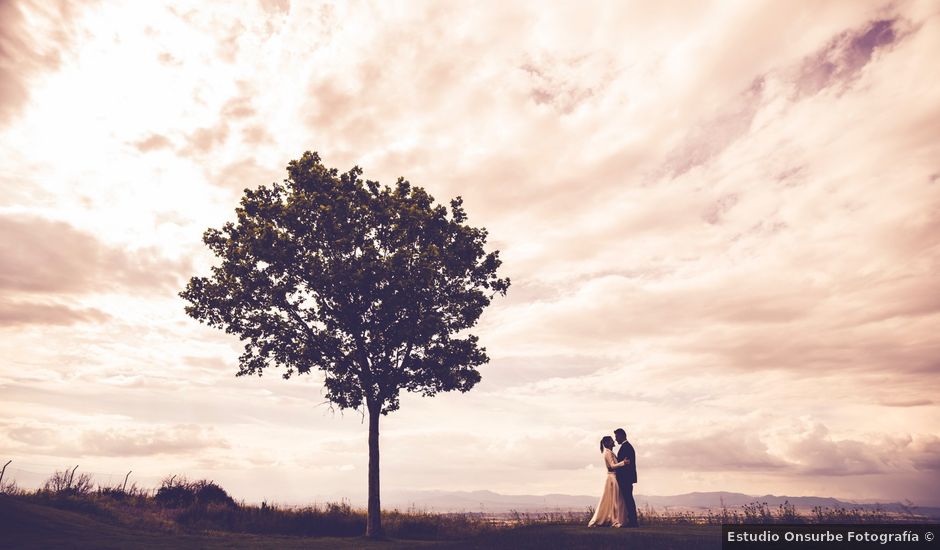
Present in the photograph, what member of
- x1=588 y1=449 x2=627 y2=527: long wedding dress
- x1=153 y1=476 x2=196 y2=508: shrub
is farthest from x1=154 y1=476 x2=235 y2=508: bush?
x1=588 y1=449 x2=627 y2=527: long wedding dress

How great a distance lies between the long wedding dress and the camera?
20422mm

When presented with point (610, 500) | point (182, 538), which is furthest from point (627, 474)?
point (182, 538)

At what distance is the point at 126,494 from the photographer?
2691 cm

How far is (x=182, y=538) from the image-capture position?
18.7m

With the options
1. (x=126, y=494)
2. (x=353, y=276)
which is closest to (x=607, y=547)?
(x=353, y=276)

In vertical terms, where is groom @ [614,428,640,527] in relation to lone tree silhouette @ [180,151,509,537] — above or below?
below

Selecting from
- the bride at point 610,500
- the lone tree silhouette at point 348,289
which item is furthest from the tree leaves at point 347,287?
the bride at point 610,500

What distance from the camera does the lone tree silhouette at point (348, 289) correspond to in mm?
24516

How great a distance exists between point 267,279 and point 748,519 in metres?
24.1

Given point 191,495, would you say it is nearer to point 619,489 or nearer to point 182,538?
point 182,538

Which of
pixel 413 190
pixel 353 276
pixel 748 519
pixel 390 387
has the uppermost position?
pixel 413 190

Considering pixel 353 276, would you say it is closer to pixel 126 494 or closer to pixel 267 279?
pixel 267 279

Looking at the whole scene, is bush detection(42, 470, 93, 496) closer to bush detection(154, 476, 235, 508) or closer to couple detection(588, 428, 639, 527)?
bush detection(154, 476, 235, 508)

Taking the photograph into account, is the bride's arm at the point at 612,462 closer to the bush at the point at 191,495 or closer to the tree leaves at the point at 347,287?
the tree leaves at the point at 347,287
